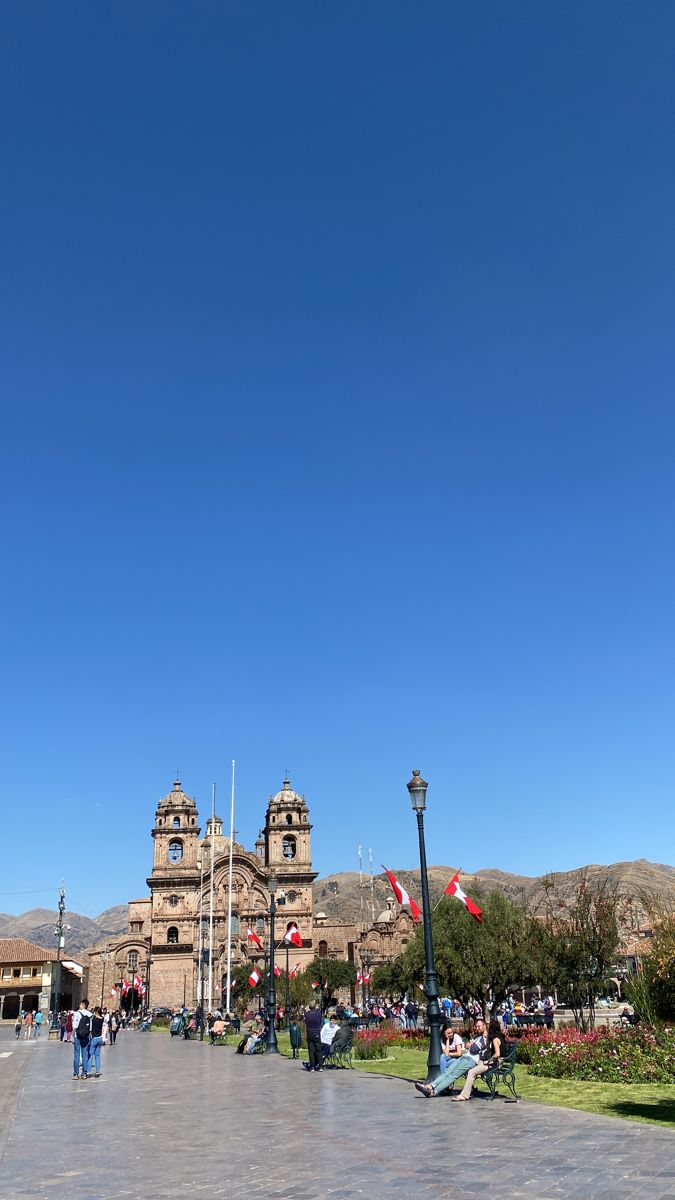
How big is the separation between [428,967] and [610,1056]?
12.2 feet

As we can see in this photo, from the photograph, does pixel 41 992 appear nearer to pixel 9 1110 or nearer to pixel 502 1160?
pixel 9 1110

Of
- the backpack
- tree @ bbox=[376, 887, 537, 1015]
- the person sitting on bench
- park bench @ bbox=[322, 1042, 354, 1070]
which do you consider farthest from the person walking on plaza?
the person sitting on bench

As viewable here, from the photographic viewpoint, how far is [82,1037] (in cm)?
2078

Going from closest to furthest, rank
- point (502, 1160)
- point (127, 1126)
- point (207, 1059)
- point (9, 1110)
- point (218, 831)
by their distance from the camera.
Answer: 1. point (502, 1160)
2. point (127, 1126)
3. point (9, 1110)
4. point (207, 1059)
5. point (218, 831)

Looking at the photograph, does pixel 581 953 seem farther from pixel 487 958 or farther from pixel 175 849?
pixel 175 849

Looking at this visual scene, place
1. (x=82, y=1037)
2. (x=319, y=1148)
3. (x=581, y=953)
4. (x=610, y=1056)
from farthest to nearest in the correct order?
(x=581, y=953) → (x=82, y=1037) → (x=610, y=1056) → (x=319, y=1148)

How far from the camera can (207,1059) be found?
25688mm

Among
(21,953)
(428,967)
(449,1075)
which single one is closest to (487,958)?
(428,967)

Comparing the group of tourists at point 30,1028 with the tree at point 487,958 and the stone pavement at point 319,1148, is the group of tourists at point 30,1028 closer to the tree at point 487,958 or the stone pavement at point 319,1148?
the tree at point 487,958

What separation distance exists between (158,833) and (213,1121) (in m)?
65.1

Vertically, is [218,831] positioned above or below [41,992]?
above

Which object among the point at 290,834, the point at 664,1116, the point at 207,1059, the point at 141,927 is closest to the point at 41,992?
the point at 141,927

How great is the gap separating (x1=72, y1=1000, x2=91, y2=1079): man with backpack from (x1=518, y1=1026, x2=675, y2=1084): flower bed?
941 cm

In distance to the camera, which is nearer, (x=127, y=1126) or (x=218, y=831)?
(x=127, y=1126)
